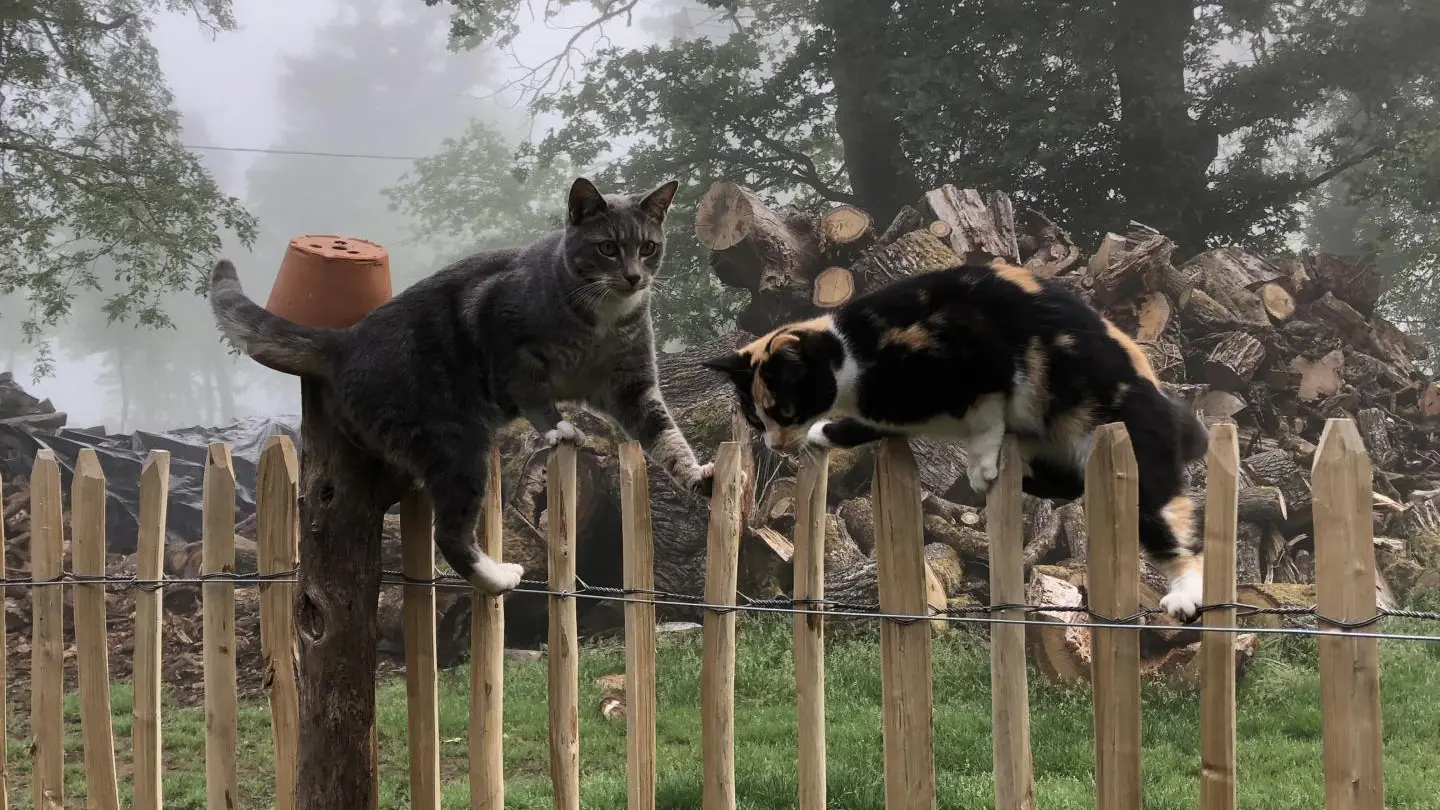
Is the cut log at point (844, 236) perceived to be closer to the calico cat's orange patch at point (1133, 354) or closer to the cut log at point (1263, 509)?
the cut log at point (1263, 509)

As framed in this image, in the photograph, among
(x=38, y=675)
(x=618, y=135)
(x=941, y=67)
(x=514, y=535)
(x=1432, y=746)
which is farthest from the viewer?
(x=618, y=135)

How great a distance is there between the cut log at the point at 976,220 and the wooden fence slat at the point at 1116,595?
12.3 ft

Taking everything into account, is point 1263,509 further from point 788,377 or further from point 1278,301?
point 788,377

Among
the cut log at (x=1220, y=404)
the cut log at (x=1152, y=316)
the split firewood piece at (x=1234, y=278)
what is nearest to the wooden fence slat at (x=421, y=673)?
the cut log at (x=1152, y=316)

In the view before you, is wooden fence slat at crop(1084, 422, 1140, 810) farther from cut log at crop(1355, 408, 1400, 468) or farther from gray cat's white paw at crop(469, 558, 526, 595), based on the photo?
cut log at crop(1355, 408, 1400, 468)

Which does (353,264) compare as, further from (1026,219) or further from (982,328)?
(1026,219)

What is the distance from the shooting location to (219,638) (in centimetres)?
200

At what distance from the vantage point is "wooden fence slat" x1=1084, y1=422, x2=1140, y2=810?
1290 millimetres

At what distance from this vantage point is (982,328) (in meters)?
1.59

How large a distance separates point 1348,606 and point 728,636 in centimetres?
91

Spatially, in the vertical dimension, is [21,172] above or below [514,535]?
above

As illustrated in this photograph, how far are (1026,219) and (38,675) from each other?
5040mm

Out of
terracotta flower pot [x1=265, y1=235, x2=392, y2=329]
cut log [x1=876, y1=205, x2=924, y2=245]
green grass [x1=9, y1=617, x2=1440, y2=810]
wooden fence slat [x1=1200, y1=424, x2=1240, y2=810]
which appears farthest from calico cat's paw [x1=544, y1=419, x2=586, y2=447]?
cut log [x1=876, y1=205, x2=924, y2=245]

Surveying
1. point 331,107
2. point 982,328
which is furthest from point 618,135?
point 982,328
